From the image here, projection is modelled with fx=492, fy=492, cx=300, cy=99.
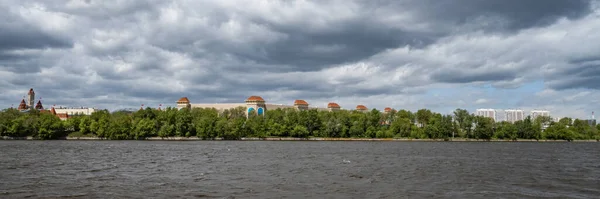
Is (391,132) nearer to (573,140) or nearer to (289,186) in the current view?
(573,140)

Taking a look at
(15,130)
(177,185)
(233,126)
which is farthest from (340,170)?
(15,130)

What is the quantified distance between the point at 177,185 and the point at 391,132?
136m

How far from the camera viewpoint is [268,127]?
512 feet

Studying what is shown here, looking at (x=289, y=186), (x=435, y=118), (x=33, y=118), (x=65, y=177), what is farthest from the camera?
(x=435, y=118)

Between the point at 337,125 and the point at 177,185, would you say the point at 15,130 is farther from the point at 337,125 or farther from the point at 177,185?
the point at 177,185

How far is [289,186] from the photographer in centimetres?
2875

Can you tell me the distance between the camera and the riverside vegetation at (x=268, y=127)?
145 meters

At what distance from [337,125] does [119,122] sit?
66693mm

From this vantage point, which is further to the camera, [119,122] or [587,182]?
[119,122]

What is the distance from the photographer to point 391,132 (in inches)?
6284

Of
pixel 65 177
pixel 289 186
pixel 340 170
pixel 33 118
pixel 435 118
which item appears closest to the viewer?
pixel 289 186

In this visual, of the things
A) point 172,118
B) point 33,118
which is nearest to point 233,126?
point 172,118

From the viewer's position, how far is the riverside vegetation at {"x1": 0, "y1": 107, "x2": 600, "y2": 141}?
14525 centimetres

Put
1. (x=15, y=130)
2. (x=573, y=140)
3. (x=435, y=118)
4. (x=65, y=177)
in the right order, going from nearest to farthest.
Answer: (x=65, y=177) → (x=15, y=130) → (x=435, y=118) → (x=573, y=140)
